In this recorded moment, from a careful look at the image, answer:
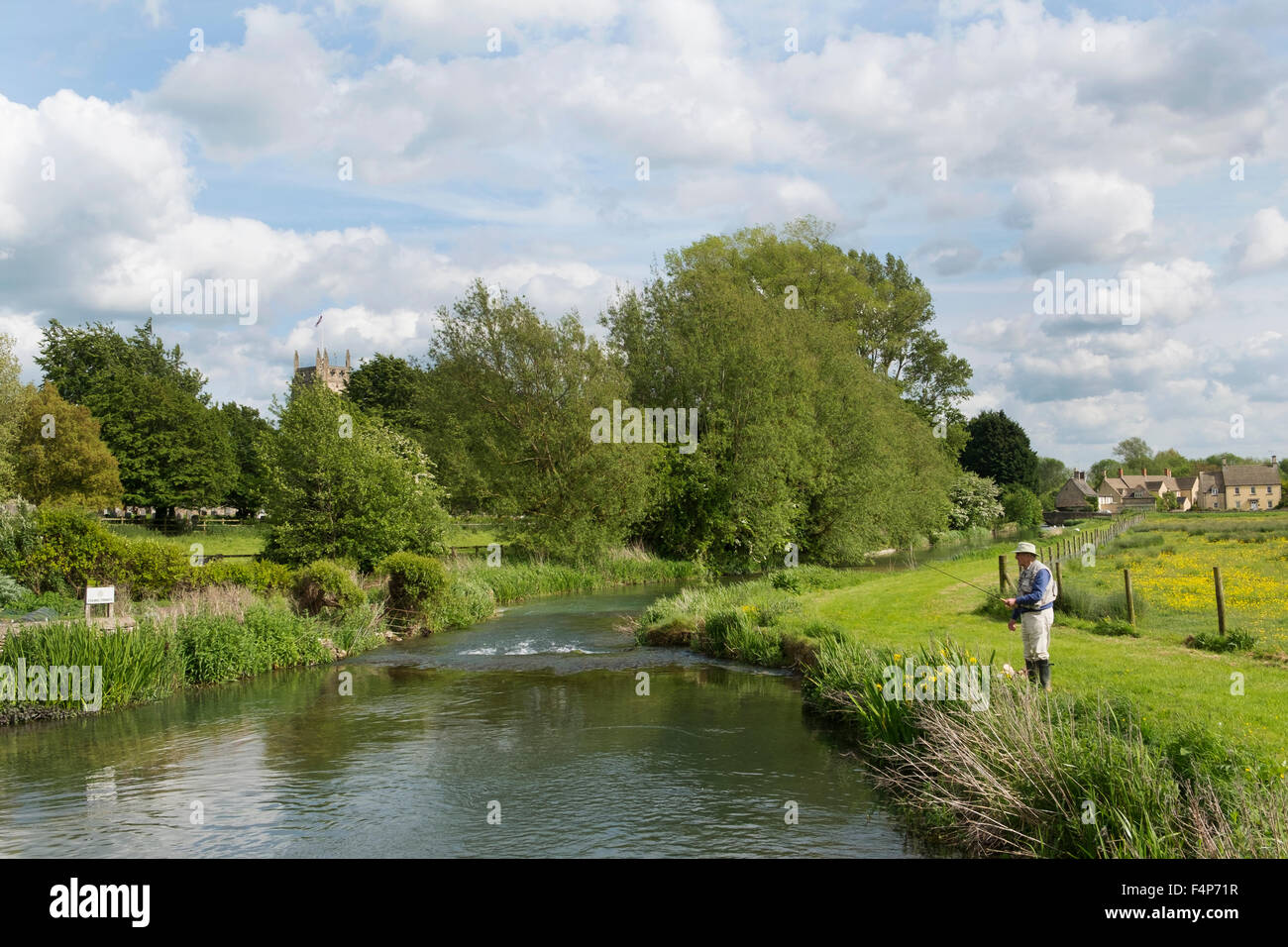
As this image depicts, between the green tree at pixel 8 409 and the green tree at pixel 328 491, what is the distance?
2736 cm

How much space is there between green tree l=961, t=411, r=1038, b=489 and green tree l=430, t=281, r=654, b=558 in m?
59.6

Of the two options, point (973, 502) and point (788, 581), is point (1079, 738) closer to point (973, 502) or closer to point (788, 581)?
point (788, 581)

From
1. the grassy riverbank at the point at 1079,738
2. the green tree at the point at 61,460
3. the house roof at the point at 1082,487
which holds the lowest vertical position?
the grassy riverbank at the point at 1079,738

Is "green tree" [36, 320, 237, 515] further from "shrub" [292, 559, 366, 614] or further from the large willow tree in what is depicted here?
"shrub" [292, 559, 366, 614]

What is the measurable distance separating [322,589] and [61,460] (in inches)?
1478

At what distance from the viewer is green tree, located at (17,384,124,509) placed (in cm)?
5222

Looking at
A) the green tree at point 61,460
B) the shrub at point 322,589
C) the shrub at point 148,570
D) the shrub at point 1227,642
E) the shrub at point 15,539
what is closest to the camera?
the shrub at point 1227,642

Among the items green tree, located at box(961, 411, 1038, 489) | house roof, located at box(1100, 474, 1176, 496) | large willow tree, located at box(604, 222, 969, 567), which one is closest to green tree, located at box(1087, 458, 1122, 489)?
house roof, located at box(1100, 474, 1176, 496)

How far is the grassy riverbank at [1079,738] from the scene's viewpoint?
308 inches

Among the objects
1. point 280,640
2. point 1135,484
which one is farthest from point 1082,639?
point 1135,484

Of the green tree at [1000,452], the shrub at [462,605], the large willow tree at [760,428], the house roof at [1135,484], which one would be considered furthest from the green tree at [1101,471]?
the shrub at [462,605]

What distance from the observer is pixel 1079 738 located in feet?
31.0

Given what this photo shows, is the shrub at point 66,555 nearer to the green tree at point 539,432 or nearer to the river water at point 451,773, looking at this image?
the river water at point 451,773
